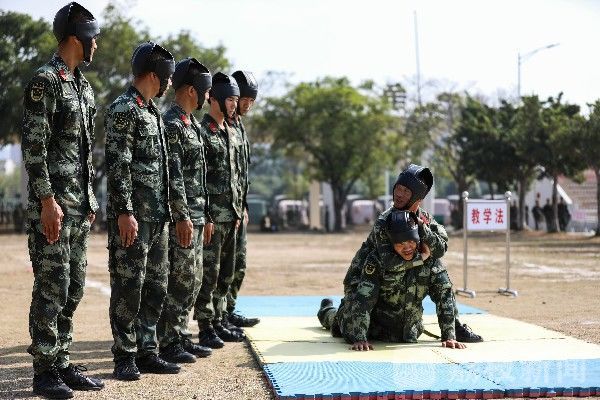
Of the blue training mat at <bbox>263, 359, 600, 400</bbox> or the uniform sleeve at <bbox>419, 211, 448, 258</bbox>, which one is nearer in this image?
the blue training mat at <bbox>263, 359, 600, 400</bbox>

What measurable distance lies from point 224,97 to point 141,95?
78.1 inches

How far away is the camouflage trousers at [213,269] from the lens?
8430mm

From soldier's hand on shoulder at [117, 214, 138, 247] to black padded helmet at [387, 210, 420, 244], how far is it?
2149mm

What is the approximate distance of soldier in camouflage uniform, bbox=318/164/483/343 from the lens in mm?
7660

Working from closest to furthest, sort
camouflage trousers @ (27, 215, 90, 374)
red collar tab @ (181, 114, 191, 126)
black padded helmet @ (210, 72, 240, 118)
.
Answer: camouflage trousers @ (27, 215, 90, 374), red collar tab @ (181, 114, 191, 126), black padded helmet @ (210, 72, 240, 118)

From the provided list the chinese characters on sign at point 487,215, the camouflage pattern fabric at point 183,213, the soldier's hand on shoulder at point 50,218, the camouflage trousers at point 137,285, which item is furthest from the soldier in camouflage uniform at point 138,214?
the chinese characters on sign at point 487,215

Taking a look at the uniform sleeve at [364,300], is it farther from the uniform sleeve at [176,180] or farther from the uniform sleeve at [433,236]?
the uniform sleeve at [176,180]

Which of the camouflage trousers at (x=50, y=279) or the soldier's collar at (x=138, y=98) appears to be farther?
the soldier's collar at (x=138, y=98)

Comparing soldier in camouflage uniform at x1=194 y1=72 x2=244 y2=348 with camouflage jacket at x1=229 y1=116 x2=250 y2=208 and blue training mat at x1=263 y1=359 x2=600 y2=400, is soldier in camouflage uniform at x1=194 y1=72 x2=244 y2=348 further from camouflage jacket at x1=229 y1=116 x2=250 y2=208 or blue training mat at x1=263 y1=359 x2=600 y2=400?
blue training mat at x1=263 y1=359 x2=600 y2=400

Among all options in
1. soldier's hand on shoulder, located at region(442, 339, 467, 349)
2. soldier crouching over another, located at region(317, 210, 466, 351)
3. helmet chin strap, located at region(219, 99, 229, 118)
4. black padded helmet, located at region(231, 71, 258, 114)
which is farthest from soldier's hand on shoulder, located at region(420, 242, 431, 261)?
black padded helmet, located at region(231, 71, 258, 114)

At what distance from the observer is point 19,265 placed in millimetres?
20750

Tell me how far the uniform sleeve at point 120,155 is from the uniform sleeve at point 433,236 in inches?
97.0

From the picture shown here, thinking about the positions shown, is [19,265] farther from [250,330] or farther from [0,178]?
[0,178]

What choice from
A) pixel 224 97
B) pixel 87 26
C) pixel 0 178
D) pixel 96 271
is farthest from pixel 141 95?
pixel 0 178
